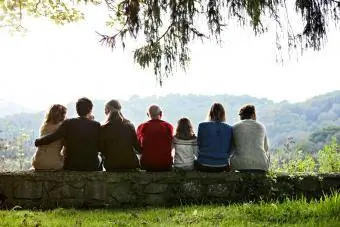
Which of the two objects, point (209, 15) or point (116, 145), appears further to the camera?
point (116, 145)

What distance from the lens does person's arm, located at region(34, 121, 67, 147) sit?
738 cm

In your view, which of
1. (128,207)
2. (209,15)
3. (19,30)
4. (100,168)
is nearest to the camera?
(209,15)

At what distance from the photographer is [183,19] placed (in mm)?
5938

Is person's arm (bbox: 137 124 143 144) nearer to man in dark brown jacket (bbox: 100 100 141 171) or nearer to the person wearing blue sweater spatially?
man in dark brown jacket (bbox: 100 100 141 171)

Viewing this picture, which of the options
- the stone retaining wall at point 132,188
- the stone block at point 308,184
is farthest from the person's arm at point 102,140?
the stone block at point 308,184

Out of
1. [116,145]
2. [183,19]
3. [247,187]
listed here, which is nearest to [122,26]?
[183,19]

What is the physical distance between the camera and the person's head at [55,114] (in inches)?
298

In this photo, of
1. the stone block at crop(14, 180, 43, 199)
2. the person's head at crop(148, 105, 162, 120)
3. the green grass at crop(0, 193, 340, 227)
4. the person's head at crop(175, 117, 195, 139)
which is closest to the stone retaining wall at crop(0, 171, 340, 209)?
the stone block at crop(14, 180, 43, 199)

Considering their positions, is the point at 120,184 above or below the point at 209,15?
below

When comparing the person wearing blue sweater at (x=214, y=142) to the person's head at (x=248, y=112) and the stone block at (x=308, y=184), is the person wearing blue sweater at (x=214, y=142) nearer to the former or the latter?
the person's head at (x=248, y=112)

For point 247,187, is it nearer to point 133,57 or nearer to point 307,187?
point 307,187

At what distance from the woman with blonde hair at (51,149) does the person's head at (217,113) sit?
214 centimetres

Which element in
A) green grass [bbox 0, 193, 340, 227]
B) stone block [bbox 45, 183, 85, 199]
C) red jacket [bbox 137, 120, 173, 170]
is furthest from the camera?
red jacket [bbox 137, 120, 173, 170]

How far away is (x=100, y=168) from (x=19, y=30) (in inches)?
234
